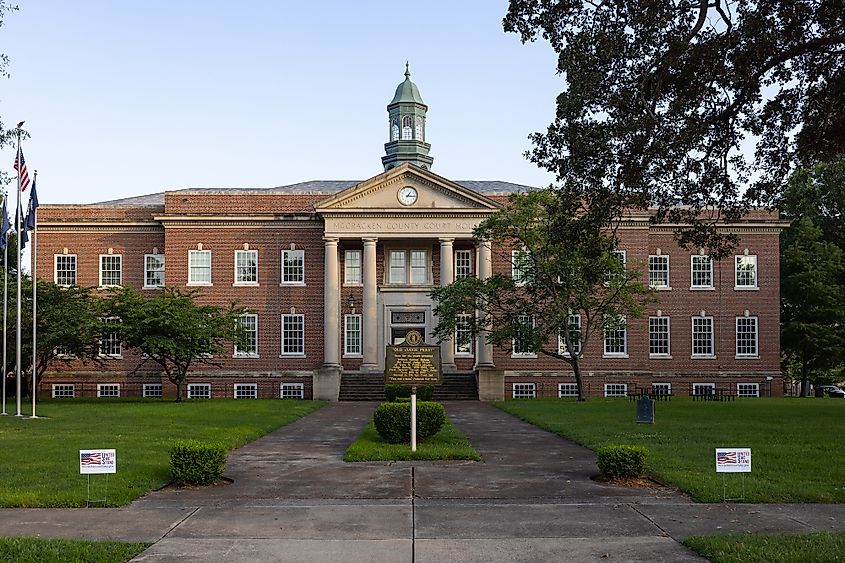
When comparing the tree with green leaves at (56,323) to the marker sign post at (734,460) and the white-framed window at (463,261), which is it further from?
the marker sign post at (734,460)

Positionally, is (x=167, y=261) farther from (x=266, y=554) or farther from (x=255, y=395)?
(x=266, y=554)

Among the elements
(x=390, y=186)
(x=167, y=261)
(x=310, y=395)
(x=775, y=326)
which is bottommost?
(x=310, y=395)

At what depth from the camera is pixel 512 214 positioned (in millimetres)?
38281

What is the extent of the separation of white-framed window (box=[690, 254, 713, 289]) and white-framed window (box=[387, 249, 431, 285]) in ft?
44.1

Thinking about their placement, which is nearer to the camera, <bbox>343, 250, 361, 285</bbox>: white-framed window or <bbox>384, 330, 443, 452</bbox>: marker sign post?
<bbox>384, 330, 443, 452</bbox>: marker sign post

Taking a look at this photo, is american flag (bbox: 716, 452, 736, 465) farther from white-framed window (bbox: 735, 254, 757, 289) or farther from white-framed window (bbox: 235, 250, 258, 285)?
white-framed window (bbox: 735, 254, 757, 289)

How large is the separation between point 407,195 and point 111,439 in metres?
26.0

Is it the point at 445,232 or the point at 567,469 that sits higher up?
the point at 445,232

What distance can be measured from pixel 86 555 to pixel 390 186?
36.2 metres

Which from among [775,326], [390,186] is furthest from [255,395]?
[775,326]

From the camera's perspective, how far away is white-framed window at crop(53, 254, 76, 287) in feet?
155

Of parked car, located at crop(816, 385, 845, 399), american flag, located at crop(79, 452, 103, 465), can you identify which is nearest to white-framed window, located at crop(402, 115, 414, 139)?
parked car, located at crop(816, 385, 845, 399)

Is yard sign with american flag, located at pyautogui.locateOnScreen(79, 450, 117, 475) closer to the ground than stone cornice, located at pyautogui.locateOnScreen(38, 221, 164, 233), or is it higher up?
closer to the ground

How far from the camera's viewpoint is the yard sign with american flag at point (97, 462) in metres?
12.3
